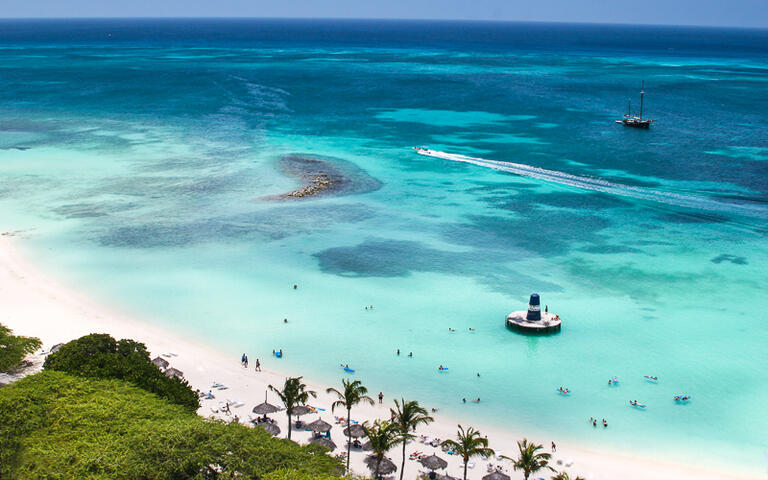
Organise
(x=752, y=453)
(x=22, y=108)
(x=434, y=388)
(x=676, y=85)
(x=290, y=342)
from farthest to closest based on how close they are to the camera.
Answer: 1. (x=676, y=85)
2. (x=22, y=108)
3. (x=290, y=342)
4. (x=434, y=388)
5. (x=752, y=453)

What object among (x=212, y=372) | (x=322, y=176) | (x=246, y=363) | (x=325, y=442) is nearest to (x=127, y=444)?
(x=325, y=442)

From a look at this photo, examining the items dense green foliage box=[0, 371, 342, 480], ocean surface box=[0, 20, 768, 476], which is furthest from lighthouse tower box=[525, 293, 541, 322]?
dense green foliage box=[0, 371, 342, 480]

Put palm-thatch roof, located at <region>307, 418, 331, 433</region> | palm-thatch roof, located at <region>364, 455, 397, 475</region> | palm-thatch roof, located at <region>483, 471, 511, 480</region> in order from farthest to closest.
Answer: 1. palm-thatch roof, located at <region>307, 418, 331, 433</region>
2. palm-thatch roof, located at <region>364, 455, 397, 475</region>
3. palm-thatch roof, located at <region>483, 471, 511, 480</region>

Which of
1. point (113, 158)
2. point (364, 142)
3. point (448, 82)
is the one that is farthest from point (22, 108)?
point (448, 82)

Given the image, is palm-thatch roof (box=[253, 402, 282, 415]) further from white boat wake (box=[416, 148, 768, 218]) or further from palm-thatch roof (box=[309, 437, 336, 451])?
white boat wake (box=[416, 148, 768, 218])

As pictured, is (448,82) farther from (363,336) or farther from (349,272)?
(363,336)

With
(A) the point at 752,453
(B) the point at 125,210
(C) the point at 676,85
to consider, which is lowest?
(A) the point at 752,453
